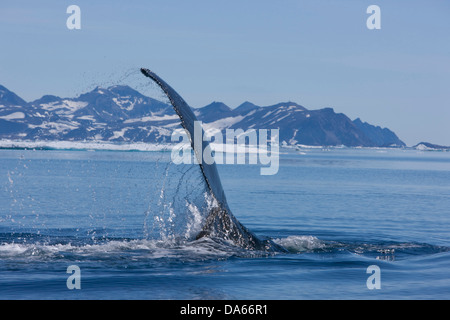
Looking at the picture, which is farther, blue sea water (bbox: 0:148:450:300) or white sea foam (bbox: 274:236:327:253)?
white sea foam (bbox: 274:236:327:253)

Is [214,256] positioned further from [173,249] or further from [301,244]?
[301,244]

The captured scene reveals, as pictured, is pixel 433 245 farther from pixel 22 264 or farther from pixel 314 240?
pixel 22 264

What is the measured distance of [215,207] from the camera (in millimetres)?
8164

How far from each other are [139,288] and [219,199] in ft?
5.56

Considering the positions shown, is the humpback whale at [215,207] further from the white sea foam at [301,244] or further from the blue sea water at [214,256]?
the white sea foam at [301,244]

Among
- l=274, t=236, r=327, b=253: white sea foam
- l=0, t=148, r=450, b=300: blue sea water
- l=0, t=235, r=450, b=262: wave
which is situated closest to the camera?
l=0, t=148, r=450, b=300: blue sea water

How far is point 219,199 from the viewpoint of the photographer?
8148 millimetres

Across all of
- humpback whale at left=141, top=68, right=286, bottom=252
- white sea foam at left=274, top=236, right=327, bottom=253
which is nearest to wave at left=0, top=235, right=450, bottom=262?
white sea foam at left=274, top=236, right=327, bottom=253

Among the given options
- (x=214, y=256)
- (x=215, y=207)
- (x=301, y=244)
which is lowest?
(x=301, y=244)

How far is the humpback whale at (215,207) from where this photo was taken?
23.6 feet

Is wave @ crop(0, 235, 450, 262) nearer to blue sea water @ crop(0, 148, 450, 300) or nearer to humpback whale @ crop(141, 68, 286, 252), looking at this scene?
blue sea water @ crop(0, 148, 450, 300)

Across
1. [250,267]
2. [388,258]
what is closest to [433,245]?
[388,258]

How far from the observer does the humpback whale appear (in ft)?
A: 23.6

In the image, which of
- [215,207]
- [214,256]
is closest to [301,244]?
[214,256]
